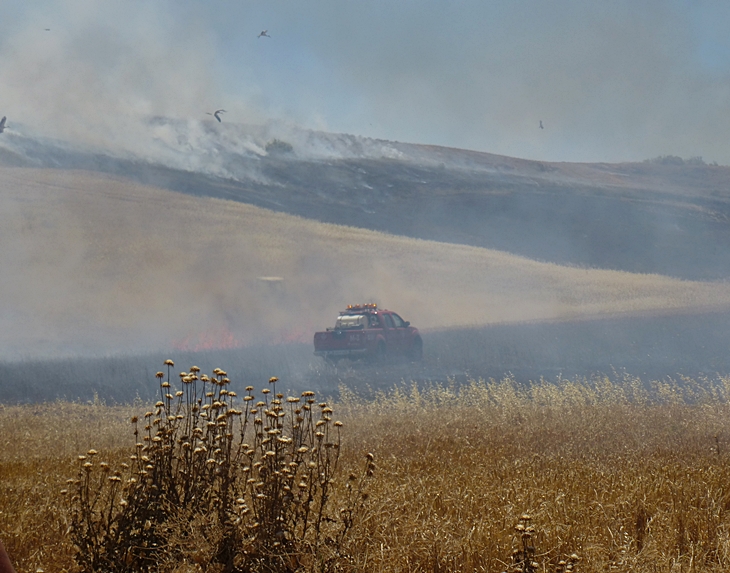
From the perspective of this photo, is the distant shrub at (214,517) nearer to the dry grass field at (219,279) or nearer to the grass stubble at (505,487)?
the grass stubble at (505,487)

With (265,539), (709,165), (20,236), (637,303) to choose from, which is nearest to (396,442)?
(265,539)

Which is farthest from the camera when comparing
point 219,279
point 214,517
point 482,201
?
point 482,201

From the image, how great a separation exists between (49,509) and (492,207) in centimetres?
6192

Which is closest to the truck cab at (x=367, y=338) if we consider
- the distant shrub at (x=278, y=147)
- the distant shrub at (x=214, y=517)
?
the distant shrub at (x=214, y=517)

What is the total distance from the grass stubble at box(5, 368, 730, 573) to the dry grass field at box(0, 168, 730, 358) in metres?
17.1

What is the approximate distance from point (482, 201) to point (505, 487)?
62507 mm

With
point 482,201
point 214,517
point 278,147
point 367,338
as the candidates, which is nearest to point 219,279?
point 367,338

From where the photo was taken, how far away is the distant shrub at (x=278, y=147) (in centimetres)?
8544

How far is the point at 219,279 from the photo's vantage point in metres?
36.0

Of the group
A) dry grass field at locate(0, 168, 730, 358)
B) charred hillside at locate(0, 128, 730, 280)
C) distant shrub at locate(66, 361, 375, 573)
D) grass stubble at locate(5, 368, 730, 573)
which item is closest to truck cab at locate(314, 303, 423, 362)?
dry grass field at locate(0, 168, 730, 358)

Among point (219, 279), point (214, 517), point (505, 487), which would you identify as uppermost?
point (214, 517)

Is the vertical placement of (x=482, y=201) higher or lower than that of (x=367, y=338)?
higher

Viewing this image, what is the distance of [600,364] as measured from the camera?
2123 centimetres

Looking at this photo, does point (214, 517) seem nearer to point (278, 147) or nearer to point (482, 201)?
point (482, 201)
